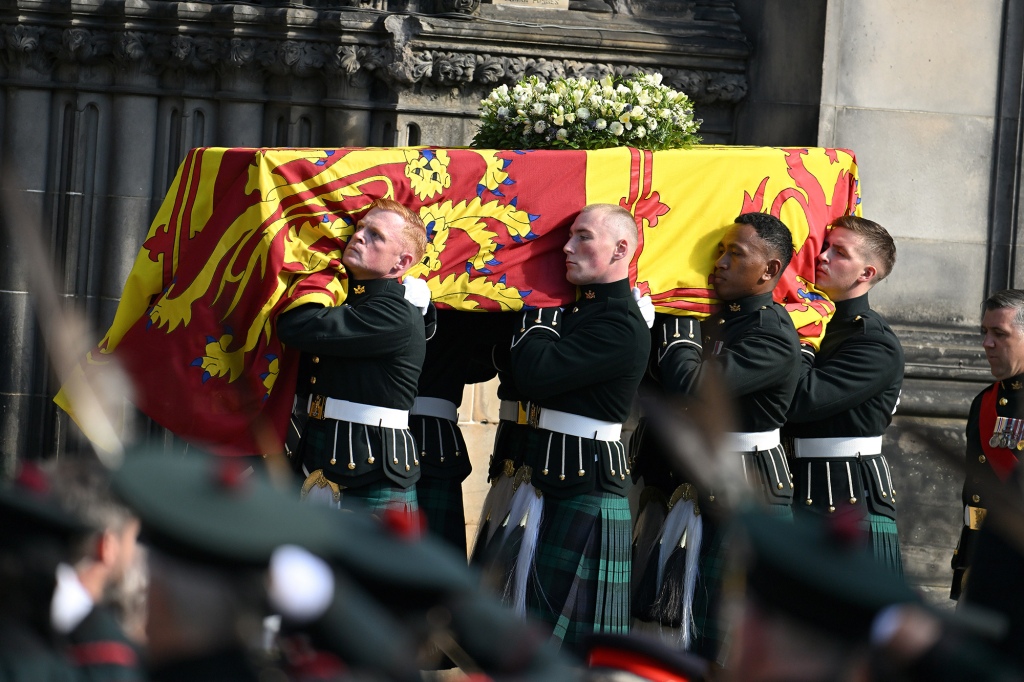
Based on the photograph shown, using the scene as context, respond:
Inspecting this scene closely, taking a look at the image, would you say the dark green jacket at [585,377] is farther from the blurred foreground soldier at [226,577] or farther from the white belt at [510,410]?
the blurred foreground soldier at [226,577]

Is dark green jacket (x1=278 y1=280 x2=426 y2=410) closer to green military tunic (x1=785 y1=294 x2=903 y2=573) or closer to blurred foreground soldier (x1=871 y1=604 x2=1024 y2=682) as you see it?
green military tunic (x1=785 y1=294 x2=903 y2=573)

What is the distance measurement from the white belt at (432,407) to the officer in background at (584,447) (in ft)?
1.72

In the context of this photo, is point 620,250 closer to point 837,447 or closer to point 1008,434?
point 837,447

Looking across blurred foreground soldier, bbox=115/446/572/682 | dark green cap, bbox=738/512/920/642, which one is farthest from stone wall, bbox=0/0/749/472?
dark green cap, bbox=738/512/920/642

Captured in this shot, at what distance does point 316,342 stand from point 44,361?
2.91m

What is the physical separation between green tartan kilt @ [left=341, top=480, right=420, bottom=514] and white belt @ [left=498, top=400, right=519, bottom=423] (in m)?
0.51

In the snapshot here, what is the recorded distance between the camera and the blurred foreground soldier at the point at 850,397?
5488 mm

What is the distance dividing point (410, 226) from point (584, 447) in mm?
946

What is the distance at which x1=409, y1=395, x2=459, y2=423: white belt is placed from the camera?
5.76 meters

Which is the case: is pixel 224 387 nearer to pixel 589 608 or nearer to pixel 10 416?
pixel 589 608

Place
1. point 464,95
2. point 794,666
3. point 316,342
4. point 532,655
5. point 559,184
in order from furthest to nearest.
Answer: point 464,95, point 559,184, point 316,342, point 532,655, point 794,666

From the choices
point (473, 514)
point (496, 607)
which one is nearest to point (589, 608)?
point (473, 514)

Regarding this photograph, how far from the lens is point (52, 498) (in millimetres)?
2523

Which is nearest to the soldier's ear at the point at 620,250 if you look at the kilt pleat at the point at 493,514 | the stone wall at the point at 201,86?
the kilt pleat at the point at 493,514
